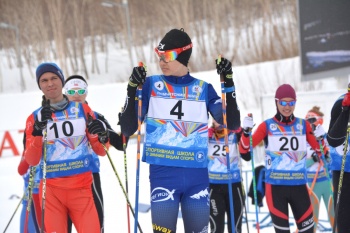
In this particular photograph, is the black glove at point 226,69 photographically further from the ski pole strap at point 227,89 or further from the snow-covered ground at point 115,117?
the snow-covered ground at point 115,117

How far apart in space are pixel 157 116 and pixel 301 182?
233cm

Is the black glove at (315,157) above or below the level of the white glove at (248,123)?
below

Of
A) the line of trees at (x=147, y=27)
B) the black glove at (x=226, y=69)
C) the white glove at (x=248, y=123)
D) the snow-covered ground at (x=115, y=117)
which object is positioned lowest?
the snow-covered ground at (x=115, y=117)

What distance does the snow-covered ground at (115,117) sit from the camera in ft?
28.3

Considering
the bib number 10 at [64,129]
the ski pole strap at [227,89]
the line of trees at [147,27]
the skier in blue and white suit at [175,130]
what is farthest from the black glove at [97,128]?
the line of trees at [147,27]

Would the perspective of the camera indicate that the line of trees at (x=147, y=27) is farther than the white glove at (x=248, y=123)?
Yes

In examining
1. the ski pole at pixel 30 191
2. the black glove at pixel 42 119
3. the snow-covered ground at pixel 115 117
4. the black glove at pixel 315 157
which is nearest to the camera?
the black glove at pixel 42 119

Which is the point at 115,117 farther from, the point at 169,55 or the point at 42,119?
the point at 169,55

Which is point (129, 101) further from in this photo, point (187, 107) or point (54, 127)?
point (54, 127)

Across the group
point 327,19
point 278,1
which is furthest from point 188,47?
point 278,1

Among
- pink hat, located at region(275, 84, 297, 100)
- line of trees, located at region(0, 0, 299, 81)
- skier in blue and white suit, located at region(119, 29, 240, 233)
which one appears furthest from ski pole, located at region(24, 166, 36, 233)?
line of trees, located at region(0, 0, 299, 81)

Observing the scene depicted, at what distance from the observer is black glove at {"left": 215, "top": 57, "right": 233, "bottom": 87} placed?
336 cm

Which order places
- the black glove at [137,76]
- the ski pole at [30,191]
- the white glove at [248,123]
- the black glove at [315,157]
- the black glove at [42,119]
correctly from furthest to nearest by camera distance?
the black glove at [315,157] → the white glove at [248,123] → the ski pole at [30,191] → the black glove at [42,119] → the black glove at [137,76]

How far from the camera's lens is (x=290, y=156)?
17.1 feet
